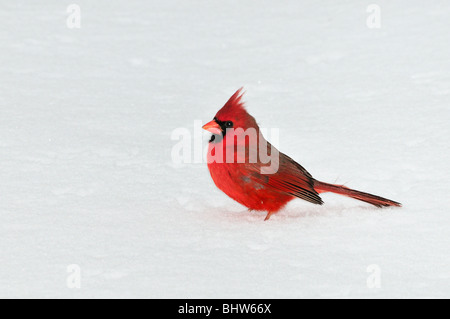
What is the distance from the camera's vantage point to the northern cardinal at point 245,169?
4.07 m

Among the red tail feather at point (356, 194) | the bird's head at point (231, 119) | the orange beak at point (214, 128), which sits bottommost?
the red tail feather at point (356, 194)

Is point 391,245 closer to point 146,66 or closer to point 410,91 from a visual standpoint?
→ point 410,91

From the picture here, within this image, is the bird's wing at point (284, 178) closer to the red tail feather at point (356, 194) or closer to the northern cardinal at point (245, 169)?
the northern cardinal at point (245, 169)

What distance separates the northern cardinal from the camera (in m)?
4.07

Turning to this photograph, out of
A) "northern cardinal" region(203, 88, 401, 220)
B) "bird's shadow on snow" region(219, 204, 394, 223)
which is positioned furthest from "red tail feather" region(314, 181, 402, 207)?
"northern cardinal" region(203, 88, 401, 220)

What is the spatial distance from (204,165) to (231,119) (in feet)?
3.80

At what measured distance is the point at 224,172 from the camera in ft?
13.4

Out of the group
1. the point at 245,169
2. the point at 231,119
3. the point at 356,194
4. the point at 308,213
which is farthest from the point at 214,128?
the point at 356,194

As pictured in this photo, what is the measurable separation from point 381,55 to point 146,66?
8.47 feet

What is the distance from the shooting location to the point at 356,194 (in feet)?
14.2

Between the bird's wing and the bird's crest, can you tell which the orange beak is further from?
the bird's wing

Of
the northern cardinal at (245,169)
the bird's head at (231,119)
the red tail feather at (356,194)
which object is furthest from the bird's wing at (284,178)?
the bird's head at (231,119)

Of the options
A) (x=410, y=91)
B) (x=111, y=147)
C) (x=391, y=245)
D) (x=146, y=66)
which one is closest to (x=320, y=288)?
(x=391, y=245)

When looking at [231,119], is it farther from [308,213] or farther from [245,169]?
[308,213]
